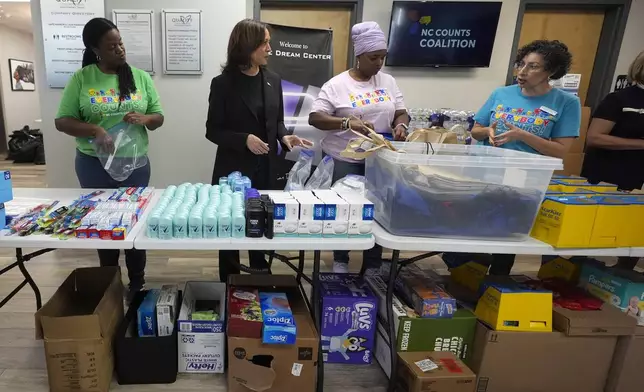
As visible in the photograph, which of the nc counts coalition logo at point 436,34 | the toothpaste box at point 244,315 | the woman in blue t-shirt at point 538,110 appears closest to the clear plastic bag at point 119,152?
the toothpaste box at point 244,315

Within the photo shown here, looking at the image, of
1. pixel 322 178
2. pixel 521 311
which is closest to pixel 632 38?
pixel 521 311

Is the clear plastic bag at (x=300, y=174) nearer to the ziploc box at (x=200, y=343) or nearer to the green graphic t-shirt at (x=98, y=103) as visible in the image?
the ziploc box at (x=200, y=343)

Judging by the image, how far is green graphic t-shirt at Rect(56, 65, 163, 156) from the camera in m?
1.88

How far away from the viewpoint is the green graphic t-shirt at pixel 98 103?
6.18 feet

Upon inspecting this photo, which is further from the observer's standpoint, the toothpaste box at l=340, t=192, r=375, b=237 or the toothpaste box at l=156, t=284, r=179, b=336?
the toothpaste box at l=156, t=284, r=179, b=336

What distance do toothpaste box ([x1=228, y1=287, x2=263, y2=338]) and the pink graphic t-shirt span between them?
91cm

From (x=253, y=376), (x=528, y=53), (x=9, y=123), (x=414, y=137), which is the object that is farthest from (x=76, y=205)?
(x=9, y=123)

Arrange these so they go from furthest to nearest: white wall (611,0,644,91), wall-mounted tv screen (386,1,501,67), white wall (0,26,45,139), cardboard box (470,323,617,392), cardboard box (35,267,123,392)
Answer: white wall (0,26,45,139), white wall (611,0,644,91), wall-mounted tv screen (386,1,501,67), cardboard box (470,323,617,392), cardboard box (35,267,123,392)

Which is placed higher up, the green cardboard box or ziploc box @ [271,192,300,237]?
ziploc box @ [271,192,300,237]

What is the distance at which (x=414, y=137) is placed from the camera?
1.73 m

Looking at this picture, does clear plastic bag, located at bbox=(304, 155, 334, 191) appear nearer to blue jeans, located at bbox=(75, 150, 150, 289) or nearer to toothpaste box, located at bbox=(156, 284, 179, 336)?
toothpaste box, located at bbox=(156, 284, 179, 336)

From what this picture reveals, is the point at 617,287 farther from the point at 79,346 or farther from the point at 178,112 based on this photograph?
the point at 178,112

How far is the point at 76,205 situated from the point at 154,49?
182 centimetres

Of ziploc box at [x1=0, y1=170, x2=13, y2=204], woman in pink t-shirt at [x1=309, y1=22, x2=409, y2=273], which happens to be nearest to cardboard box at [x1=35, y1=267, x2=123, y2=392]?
ziploc box at [x1=0, y1=170, x2=13, y2=204]
